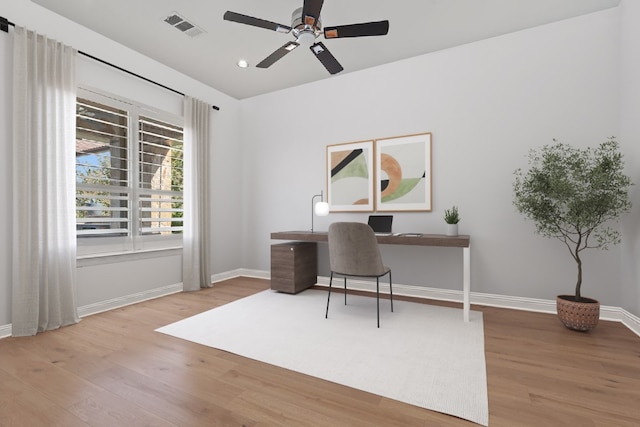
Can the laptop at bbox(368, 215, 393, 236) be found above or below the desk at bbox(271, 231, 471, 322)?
above

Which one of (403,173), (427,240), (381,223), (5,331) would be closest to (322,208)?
(381,223)

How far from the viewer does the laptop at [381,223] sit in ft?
11.4

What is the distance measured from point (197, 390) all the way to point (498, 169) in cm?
326

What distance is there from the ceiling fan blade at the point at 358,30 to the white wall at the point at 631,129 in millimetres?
2103

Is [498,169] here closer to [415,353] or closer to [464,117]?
[464,117]

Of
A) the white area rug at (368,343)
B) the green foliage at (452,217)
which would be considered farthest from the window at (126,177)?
the green foliage at (452,217)

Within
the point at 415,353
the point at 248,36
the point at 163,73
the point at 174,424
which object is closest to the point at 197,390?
the point at 174,424

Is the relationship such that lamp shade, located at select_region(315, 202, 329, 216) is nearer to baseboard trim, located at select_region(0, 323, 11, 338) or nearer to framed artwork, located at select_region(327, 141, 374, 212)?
framed artwork, located at select_region(327, 141, 374, 212)

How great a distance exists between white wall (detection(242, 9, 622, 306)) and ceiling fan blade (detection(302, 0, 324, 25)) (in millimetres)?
1736

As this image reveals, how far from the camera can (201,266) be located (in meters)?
3.99

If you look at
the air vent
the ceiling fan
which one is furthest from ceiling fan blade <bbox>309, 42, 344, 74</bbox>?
the air vent

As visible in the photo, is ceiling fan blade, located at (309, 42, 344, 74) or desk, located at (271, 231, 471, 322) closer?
ceiling fan blade, located at (309, 42, 344, 74)

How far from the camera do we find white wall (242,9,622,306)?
2.79m

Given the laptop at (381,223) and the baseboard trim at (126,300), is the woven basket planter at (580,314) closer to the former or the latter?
the laptop at (381,223)
